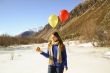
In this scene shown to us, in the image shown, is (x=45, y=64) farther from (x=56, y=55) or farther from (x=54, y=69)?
(x=56, y=55)

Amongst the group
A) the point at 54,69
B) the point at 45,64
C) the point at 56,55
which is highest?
the point at 56,55

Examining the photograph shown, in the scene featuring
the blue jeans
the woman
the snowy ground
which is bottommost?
the snowy ground

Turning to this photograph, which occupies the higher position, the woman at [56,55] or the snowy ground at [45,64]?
the woman at [56,55]

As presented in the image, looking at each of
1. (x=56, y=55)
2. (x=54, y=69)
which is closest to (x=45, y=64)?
(x=54, y=69)

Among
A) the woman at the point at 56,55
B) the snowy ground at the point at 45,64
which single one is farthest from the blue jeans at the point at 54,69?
the snowy ground at the point at 45,64

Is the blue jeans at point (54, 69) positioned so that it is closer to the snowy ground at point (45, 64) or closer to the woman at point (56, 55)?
the woman at point (56, 55)

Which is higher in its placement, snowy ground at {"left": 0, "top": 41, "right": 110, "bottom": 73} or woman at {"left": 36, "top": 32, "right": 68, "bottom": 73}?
woman at {"left": 36, "top": 32, "right": 68, "bottom": 73}

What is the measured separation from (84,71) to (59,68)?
525 cm

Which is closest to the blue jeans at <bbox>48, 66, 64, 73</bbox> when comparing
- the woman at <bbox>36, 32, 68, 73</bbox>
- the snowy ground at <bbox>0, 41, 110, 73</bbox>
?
the woman at <bbox>36, 32, 68, 73</bbox>

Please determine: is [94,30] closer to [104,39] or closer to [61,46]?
[104,39]

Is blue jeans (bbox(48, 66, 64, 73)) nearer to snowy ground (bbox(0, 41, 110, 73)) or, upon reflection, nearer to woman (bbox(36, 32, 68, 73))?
woman (bbox(36, 32, 68, 73))

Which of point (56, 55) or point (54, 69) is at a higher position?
point (56, 55)

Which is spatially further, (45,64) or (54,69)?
(45,64)

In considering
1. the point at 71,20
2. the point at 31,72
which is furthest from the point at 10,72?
the point at 71,20
